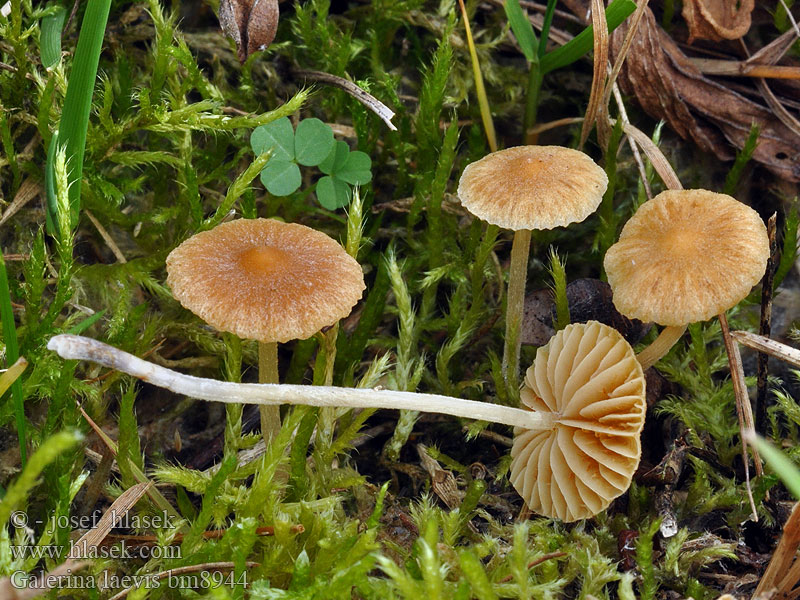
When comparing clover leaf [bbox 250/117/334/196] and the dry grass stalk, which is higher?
the dry grass stalk

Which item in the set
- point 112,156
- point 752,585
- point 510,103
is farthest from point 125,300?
point 752,585

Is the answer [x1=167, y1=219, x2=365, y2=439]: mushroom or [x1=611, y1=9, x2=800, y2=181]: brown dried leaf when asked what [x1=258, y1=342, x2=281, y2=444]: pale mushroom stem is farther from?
[x1=611, y1=9, x2=800, y2=181]: brown dried leaf

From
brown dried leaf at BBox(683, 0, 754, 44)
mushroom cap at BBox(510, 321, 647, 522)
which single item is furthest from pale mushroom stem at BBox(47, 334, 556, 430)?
brown dried leaf at BBox(683, 0, 754, 44)

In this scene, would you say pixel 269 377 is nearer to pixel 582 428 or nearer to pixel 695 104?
pixel 582 428

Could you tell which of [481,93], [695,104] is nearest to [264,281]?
[481,93]

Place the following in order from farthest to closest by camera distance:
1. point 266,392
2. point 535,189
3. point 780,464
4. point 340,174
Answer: point 340,174 < point 535,189 < point 266,392 < point 780,464

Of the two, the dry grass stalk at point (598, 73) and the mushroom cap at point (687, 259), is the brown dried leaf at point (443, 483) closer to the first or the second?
the mushroom cap at point (687, 259)
